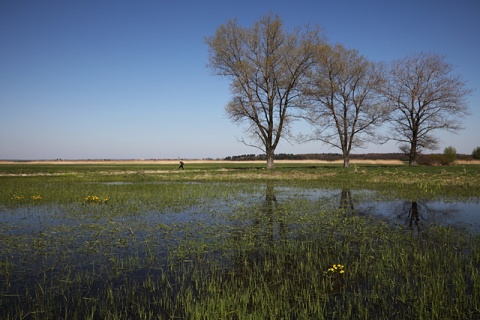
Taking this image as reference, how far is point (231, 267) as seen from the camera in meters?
6.29

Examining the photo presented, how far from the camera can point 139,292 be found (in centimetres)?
511

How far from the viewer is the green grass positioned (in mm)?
4484

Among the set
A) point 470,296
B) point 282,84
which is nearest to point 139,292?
point 470,296

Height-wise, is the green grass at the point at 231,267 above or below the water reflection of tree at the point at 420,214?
below

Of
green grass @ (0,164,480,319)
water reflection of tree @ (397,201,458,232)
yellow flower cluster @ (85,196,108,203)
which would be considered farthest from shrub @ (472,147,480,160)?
yellow flower cluster @ (85,196,108,203)

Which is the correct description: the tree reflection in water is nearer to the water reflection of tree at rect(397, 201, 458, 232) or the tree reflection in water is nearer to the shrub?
the water reflection of tree at rect(397, 201, 458, 232)

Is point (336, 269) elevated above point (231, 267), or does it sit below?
above

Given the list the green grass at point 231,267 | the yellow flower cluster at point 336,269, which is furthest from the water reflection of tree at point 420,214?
the yellow flower cluster at point 336,269

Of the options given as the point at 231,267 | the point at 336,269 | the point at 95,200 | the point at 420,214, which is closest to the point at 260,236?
the point at 231,267

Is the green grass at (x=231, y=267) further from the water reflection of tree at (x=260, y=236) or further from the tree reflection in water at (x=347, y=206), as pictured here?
the tree reflection in water at (x=347, y=206)

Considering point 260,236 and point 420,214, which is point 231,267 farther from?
point 420,214

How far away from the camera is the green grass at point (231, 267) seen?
14.7ft

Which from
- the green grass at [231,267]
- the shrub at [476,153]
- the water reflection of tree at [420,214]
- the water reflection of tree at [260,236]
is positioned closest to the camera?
the green grass at [231,267]

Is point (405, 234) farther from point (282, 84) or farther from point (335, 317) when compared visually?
point (282, 84)
